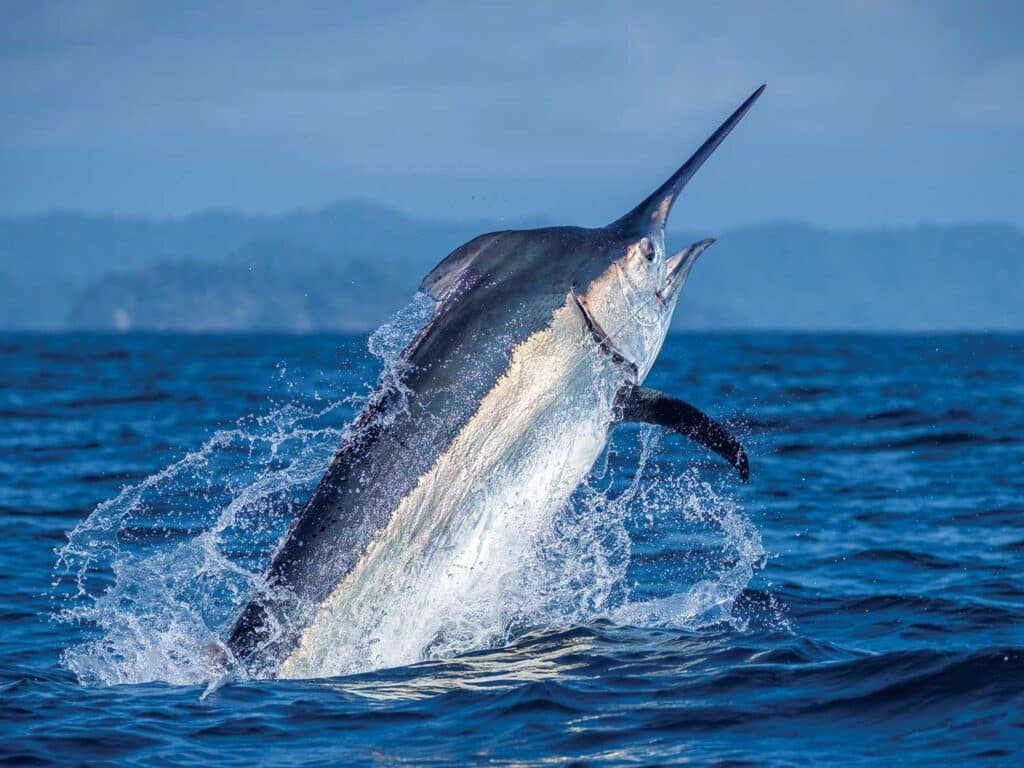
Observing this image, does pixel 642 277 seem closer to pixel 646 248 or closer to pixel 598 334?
pixel 646 248

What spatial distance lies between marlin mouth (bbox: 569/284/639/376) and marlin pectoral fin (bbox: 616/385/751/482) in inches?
7.0

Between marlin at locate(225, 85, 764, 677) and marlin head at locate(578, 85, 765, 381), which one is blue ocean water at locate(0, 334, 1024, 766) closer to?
marlin at locate(225, 85, 764, 677)

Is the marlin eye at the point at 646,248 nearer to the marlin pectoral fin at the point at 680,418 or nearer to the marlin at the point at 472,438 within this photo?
the marlin at the point at 472,438

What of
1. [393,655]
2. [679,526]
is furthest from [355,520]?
[679,526]

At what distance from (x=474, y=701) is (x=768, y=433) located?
590 inches

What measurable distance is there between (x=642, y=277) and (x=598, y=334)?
0.52m

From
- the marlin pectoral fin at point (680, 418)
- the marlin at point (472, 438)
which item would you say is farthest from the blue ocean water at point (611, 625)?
the marlin pectoral fin at point (680, 418)

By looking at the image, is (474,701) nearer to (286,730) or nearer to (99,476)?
(286,730)

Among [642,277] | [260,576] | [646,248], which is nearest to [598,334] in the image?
[642,277]

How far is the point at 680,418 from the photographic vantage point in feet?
26.0

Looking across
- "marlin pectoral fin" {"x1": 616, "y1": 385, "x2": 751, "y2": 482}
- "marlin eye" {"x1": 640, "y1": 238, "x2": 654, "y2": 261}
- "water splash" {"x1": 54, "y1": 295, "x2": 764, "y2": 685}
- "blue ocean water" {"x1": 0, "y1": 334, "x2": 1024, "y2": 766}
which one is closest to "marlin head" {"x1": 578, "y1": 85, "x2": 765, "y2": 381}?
"marlin eye" {"x1": 640, "y1": 238, "x2": 654, "y2": 261}

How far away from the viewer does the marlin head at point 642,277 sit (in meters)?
7.96

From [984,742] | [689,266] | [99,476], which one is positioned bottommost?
[984,742]

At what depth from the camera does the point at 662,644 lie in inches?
323
